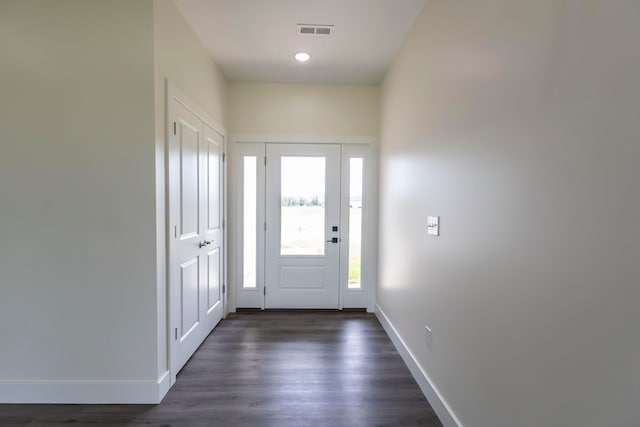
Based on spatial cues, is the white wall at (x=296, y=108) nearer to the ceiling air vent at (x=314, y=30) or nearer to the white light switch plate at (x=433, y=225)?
the ceiling air vent at (x=314, y=30)

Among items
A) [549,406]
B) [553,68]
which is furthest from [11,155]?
[549,406]

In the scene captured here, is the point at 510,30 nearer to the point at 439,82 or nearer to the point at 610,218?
the point at 439,82

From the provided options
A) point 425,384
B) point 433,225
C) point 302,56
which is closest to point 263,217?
point 302,56

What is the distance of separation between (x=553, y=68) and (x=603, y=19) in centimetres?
18

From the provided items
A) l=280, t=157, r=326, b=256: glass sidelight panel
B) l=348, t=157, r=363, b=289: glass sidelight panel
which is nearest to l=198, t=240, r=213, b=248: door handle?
l=280, t=157, r=326, b=256: glass sidelight panel

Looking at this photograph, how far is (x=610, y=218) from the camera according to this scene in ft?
2.78

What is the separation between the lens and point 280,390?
220 cm

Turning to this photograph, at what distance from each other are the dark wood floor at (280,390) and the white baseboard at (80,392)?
0.04 meters

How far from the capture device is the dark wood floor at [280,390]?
1910 mm

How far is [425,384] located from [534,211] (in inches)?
61.6

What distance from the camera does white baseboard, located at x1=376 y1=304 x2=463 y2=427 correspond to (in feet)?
5.87

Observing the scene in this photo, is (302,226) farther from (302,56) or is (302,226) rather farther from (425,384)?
(425,384)

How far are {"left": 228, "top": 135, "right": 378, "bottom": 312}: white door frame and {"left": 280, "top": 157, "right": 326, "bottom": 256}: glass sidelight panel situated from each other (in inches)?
9.6

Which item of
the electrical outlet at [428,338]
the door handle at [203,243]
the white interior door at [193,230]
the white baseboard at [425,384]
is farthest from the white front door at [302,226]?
the electrical outlet at [428,338]
